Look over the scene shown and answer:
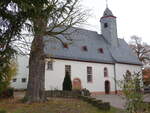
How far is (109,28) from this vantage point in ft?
102

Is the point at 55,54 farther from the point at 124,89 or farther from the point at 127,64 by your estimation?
the point at 124,89

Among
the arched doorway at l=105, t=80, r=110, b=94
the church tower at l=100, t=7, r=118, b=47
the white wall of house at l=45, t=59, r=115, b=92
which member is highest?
the church tower at l=100, t=7, r=118, b=47

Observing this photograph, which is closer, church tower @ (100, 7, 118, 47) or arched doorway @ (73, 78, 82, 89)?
arched doorway @ (73, 78, 82, 89)

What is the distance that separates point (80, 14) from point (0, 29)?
877 centimetres

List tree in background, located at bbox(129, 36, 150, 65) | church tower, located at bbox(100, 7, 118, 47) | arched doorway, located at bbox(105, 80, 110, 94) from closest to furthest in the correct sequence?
arched doorway, located at bbox(105, 80, 110, 94) < church tower, located at bbox(100, 7, 118, 47) < tree in background, located at bbox(129, 36, 150, 65)

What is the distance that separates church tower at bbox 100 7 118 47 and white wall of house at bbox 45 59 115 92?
5.07 metres

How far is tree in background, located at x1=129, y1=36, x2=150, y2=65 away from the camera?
133 feet

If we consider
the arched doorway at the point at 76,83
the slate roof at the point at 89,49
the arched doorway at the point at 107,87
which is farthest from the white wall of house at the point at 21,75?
the arched doorway at the point at 107,87

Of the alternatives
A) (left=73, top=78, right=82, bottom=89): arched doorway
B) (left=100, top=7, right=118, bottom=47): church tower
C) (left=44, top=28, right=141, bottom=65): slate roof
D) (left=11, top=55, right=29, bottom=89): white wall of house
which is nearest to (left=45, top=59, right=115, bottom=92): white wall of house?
(left=73, top=78, right=82, bottom=89): arched doorway

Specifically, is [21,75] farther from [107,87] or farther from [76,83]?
[107,87]

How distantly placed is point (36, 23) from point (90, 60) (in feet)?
56.0

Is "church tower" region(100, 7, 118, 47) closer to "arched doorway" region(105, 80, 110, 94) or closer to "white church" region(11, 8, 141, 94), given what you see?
"white church" region(11, 8, 141, 94)

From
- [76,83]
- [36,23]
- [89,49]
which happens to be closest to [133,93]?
[36,23]

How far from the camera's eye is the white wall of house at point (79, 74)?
2173cm
